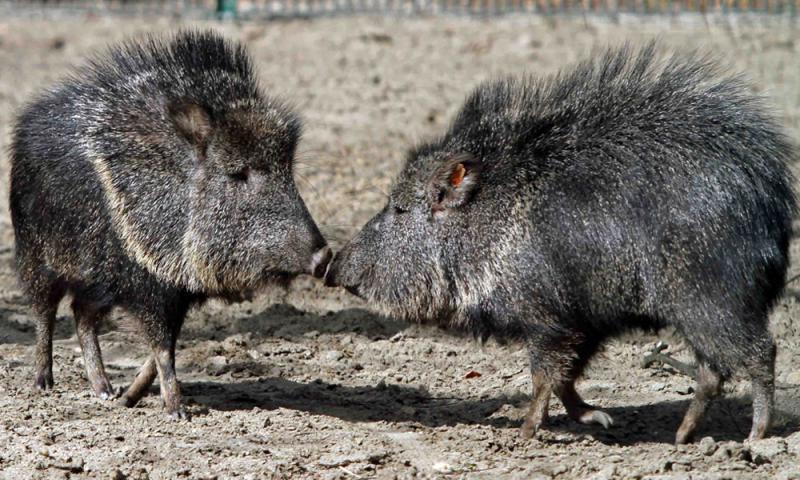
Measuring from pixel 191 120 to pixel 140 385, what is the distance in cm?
122

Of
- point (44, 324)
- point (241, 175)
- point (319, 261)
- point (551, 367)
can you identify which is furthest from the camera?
point (44, 324)

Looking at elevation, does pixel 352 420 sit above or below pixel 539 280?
below

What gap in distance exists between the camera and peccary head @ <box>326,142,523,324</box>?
520 centimetres

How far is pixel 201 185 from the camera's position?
5305mm

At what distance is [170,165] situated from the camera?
5332 millimetres

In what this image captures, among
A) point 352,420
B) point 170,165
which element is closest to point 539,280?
point 352,420

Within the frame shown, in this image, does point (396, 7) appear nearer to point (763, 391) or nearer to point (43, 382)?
point (43, 382)

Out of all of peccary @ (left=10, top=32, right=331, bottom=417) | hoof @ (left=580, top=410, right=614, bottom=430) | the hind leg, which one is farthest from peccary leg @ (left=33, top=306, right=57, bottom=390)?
hoof @ (left=580, top=410, right=614, bottom=430)

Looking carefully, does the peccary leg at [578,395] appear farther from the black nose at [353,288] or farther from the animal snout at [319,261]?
the animal snout at [319,261]

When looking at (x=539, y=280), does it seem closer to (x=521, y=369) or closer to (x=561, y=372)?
(x=561, y=372)

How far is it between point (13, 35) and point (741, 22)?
7.79m

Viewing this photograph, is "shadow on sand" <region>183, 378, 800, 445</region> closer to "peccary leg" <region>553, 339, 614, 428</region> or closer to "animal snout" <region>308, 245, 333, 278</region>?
"peccary leg" <region>553, 339, 614, 428</region>

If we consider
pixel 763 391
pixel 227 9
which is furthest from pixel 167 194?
pixel 227 9

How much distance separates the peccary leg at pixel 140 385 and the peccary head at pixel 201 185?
471mm
